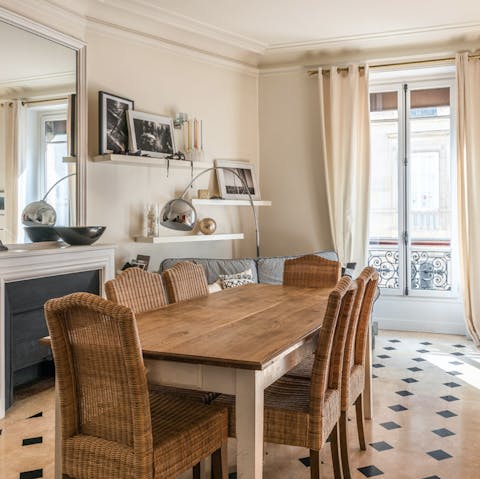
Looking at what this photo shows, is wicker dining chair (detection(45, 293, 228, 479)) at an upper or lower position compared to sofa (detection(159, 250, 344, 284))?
lower

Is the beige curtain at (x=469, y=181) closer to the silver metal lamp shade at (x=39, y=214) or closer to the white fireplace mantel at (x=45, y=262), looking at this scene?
the white fireplace mantel at (x=45, y=262)

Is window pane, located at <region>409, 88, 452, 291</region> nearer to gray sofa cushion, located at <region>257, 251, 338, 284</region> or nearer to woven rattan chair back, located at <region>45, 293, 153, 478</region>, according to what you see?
gray sofa cushion, located at <region>257, 251, 338, 284</region>

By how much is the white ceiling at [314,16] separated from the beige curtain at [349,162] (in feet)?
1.61

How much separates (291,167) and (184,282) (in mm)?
3240

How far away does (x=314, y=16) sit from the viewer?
15.6 feet

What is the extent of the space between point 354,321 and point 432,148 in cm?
381

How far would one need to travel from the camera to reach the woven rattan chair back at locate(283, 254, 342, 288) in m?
3.48

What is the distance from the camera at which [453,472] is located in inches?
101

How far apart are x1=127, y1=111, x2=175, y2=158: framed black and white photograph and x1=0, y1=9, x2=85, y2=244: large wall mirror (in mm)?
461

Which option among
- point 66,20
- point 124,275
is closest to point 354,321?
point 124,275

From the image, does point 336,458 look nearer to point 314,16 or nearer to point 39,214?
point 39,214

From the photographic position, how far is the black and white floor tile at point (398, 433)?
261cm

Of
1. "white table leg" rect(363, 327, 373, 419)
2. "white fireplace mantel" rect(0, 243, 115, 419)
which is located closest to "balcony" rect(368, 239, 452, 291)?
"white table leg" rect(363, 327, 373, 419)

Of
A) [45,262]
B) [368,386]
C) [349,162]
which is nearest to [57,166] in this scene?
[45,262]
